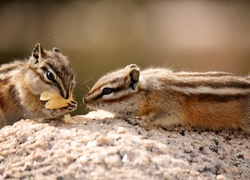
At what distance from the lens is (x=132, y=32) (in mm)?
18969

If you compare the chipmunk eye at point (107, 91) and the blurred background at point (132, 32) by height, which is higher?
the chipmunk eye at point (107, 91)

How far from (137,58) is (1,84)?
8.40 metres

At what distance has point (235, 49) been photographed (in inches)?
698

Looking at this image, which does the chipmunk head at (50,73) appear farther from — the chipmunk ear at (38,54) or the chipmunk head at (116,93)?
the chipmunk head at (116,93)

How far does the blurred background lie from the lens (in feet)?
52.3

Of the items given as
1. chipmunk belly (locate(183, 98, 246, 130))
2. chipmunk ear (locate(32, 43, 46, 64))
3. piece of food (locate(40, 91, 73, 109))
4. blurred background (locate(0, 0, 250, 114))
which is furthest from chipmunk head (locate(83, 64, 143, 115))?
blurred background (locate(0, 0, 250, 114))

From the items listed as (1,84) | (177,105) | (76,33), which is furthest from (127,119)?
(76,33)

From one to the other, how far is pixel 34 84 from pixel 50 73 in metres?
0.34

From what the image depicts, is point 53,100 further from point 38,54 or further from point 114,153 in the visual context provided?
point 114,153

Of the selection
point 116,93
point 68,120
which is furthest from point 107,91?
point 68,120

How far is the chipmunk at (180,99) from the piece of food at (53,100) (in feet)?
0.79

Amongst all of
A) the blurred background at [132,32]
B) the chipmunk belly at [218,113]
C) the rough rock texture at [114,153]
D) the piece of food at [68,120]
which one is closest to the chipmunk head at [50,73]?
the piece of food at [68,120]

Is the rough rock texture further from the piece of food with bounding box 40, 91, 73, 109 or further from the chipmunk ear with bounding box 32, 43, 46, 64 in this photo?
the chipmunk ear with bounding box 32, 43, 46, 64

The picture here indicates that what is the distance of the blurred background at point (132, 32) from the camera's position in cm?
1593
